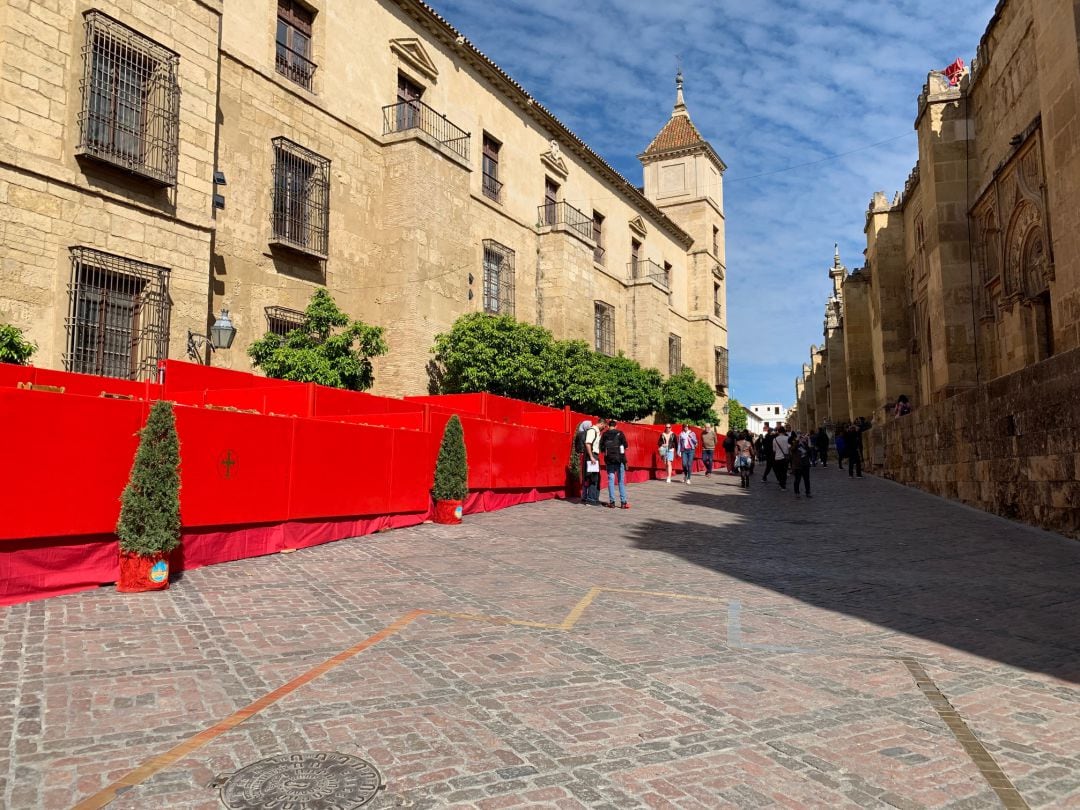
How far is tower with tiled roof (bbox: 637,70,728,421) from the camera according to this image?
44.6m

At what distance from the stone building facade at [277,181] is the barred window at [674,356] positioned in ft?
22.1

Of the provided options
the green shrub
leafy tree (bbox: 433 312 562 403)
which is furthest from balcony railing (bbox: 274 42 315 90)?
the green shrub

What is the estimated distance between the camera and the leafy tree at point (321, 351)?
1571cm

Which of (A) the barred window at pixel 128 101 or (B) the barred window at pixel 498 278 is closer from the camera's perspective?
(A) the barred window at pixel 128 101

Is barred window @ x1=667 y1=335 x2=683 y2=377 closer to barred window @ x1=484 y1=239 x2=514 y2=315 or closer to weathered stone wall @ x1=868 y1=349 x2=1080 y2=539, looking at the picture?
barred window @ x1=484 y1=239 x2=514 y2=315

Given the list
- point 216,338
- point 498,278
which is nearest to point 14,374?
point 216,338

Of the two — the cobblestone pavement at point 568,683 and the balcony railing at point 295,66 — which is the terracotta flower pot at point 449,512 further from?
the balcony railing at point 295,66

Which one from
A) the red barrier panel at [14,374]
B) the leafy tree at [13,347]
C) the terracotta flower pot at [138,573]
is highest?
the leafy tree at [13,347]

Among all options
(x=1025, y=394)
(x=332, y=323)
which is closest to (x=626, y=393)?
(x=332, y=323)

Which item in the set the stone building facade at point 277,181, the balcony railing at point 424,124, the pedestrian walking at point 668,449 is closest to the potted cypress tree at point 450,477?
the stone building facade at point 277,181

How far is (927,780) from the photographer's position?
317cm

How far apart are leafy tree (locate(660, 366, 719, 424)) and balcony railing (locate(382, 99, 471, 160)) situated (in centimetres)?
1549

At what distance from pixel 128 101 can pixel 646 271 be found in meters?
28.1

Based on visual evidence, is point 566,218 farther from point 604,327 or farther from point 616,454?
point 616,454
